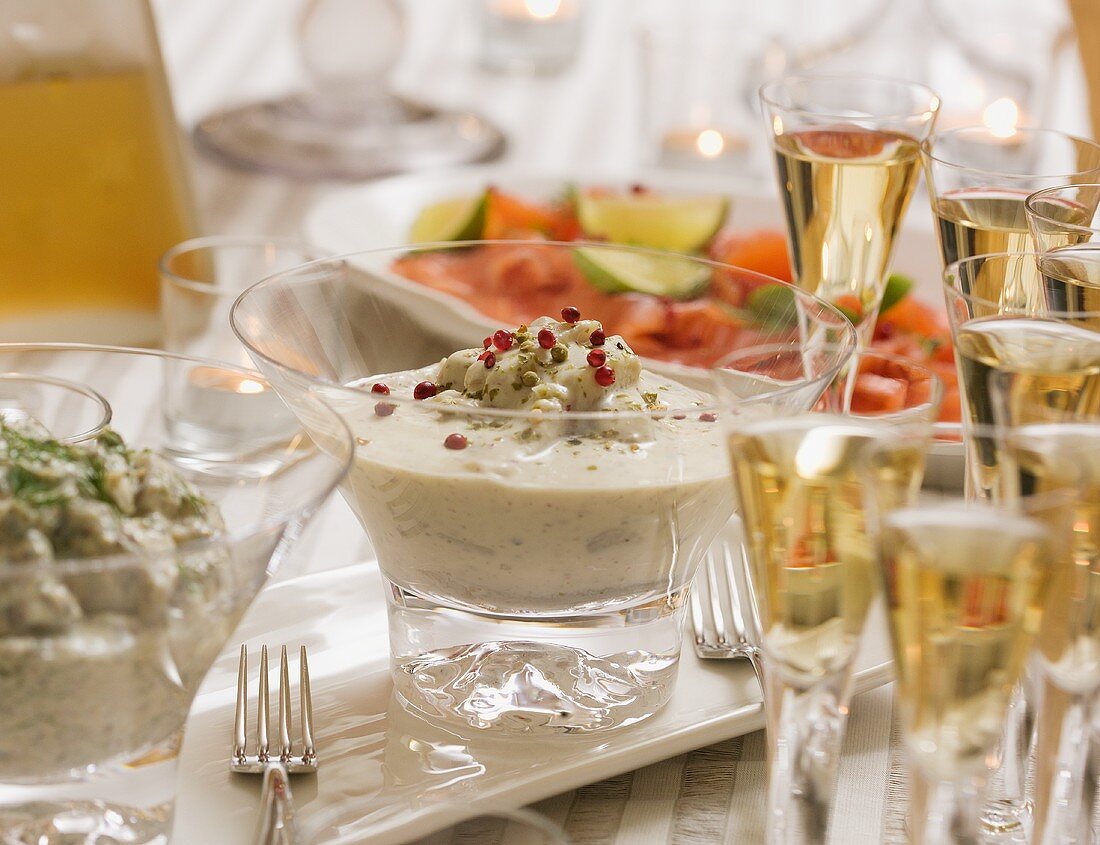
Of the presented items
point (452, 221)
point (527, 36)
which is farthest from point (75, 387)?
point (527, 36)

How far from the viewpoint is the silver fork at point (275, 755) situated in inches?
41.1

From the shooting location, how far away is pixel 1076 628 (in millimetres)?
932

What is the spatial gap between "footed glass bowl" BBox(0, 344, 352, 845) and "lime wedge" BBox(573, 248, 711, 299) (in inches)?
20.7

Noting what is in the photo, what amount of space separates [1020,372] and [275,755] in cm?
64

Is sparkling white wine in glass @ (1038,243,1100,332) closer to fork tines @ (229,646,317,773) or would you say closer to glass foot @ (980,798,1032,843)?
glass foot @ (980,798,1032,843)

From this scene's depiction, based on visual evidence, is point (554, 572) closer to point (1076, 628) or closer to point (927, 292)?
point (1076, 628)

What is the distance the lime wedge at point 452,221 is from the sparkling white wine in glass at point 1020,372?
1371 millimetres

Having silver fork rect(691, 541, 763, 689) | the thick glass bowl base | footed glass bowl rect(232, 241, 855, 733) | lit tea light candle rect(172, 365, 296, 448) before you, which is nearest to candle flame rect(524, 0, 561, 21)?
lit tea light candle rect(172, 365, 296, 448)

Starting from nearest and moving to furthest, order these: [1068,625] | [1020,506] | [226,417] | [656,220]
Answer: [1020,506] < [1068,625] < [226,417] < [656,220]

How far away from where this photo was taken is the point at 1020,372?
3.17ft

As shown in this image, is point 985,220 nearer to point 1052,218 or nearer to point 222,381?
point 1052,218

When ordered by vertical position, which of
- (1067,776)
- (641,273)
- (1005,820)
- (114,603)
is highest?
(114,603)

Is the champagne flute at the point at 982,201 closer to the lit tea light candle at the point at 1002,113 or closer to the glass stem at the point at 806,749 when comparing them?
the glass stem at the point at 806,749

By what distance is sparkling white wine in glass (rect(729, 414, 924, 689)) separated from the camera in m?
0.91
